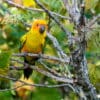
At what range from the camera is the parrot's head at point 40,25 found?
2578 mm

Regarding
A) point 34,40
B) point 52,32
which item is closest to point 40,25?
point 34,40

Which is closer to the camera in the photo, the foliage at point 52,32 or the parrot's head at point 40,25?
the foliage at point 52,32

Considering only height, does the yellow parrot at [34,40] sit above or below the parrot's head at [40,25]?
below

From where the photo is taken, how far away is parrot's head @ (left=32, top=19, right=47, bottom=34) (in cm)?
258

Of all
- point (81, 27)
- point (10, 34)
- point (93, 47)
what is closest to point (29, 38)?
point (10, 34)

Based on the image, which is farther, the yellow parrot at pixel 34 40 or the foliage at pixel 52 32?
the yellow parrot at pixel 34 40

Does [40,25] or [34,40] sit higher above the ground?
[40,25]

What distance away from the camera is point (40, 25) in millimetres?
2617

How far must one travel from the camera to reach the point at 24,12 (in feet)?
7.83

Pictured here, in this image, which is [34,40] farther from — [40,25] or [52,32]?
[52,32]

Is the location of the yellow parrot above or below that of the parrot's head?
below

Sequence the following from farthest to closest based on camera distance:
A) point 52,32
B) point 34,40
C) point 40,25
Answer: point 34,40 < point 40,25 < point 52,32

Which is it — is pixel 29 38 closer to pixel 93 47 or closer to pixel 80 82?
pixel 93 47

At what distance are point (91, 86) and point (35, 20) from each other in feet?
3.63
